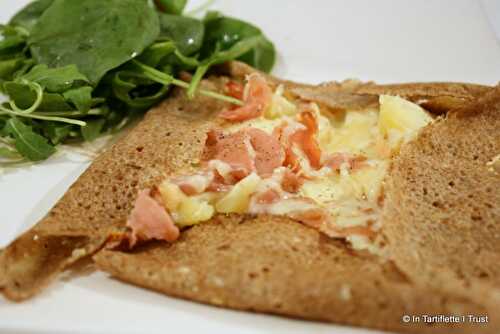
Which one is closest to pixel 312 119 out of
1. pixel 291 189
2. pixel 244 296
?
pixel 291 189

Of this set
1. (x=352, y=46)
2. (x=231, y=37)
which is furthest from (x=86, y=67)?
(x=352, y=46)

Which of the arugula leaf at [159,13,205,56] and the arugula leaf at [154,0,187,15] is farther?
the arugula leaf at [154,0,187,15]

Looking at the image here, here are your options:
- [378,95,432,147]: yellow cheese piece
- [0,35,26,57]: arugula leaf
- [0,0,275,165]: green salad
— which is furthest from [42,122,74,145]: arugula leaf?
[378,95,432,147]: yellow cheese piece

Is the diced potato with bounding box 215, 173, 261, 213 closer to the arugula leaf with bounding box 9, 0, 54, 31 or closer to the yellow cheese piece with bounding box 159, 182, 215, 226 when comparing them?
the yellow cheese piece with bounding box 159, 182, 215, 226

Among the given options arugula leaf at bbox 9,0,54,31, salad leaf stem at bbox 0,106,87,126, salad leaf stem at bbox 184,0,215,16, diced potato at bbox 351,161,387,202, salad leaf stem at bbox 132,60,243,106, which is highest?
salad leaf stem at bbox 184,0,215,16

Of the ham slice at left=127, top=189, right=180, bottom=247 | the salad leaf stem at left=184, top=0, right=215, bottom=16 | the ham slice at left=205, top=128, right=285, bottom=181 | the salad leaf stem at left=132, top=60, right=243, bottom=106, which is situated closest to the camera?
the ham slice at left=127, top=189, right=180, bottom=247

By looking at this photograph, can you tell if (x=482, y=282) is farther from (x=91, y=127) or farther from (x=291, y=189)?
(x=91, y=127)

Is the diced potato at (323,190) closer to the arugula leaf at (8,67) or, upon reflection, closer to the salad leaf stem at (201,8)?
the arugula leaf at (8,67)
